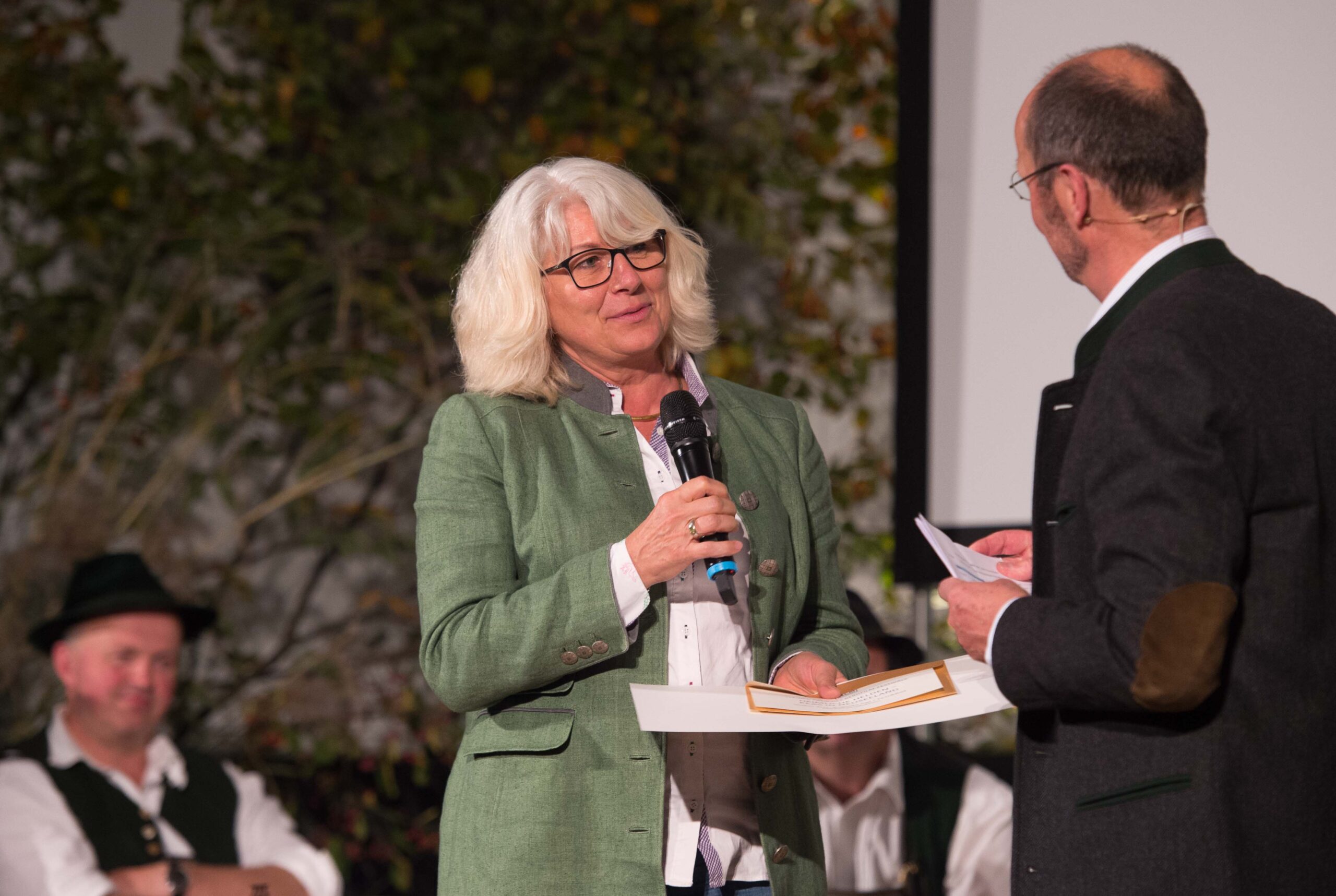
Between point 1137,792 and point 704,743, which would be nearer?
point 1137,792

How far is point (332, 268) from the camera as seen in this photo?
166 inches

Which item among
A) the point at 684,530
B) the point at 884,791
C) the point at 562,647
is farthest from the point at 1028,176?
the point at 884,791

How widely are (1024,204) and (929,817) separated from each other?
151 centimetres

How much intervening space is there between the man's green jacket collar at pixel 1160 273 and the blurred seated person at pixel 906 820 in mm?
1834

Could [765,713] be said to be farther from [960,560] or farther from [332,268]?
[332,268]

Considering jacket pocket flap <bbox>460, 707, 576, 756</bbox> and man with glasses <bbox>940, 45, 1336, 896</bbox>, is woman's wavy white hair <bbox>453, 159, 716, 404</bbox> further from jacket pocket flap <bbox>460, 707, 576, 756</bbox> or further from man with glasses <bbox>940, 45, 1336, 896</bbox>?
man with glasses <bbox>940, 45, 1336, 896</bbox>

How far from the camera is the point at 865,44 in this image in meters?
4.43

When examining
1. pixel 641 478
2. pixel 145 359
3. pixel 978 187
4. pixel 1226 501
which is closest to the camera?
pixel 1226 501

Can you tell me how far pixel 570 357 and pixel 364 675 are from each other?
105 inches

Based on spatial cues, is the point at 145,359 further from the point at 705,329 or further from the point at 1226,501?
the point at 1226,501

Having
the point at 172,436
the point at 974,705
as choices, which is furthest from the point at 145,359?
the point at 974,705

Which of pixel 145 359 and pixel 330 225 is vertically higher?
pixel 330 225

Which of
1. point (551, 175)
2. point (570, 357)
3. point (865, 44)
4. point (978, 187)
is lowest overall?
point (570, 357)

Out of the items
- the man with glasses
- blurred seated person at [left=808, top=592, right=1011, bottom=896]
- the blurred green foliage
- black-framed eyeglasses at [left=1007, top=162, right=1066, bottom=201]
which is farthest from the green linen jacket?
the blurred green foliage
